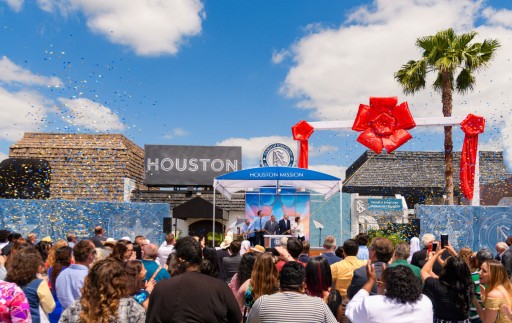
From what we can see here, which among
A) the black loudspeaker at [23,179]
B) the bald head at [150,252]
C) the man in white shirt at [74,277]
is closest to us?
the man in white shirt at [74,277]

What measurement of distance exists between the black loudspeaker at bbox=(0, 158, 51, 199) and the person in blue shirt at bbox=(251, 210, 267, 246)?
36.1 feet

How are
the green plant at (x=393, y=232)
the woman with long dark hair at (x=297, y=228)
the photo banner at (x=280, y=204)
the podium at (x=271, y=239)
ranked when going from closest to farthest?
the podium at (x=271, y=239) → the green plant at (x=393, y=232) → the woman with long dark hair at (x=297, y=228) → the photo banner at (x=280, y=204)

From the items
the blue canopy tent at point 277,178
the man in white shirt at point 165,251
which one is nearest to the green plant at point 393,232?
the blue canopy tent at point 277,178

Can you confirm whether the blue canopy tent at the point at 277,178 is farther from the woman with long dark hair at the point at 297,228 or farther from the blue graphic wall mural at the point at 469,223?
the blue graphic wall mural at the point at 469,223

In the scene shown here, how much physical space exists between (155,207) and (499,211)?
1039cm

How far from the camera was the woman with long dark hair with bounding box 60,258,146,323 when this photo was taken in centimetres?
339

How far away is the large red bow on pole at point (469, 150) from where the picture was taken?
55.6 ft

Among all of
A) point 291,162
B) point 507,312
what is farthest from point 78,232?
point 507,312

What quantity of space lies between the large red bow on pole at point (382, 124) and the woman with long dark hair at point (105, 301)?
581 inches

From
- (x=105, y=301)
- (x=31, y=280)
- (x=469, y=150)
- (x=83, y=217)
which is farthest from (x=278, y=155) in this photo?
(x=105, y=301)

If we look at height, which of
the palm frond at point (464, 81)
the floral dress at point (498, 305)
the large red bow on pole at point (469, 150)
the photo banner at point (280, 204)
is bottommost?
the floral dress at point (498, 305)

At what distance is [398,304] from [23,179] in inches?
882

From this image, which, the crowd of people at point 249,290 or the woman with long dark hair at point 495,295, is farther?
the woman with long dark hair at point 495,295

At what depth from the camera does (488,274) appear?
4.52 m
